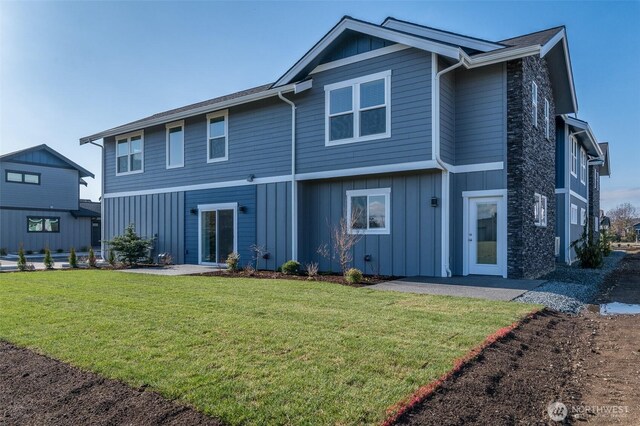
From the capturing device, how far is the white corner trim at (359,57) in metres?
10.8

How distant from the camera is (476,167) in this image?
10.8m

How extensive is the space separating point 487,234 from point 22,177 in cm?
2655

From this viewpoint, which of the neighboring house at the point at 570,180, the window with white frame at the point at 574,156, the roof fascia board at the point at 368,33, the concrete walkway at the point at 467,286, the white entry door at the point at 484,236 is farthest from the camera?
the window with white frame at the point at 574,156

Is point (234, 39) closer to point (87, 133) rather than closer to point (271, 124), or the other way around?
point (271, 124)

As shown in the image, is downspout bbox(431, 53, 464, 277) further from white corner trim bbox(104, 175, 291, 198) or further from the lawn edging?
the lawn edging

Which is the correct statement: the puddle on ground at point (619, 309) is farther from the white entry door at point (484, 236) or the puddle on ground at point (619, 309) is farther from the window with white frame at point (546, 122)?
the window with white frame at point (546, 122)

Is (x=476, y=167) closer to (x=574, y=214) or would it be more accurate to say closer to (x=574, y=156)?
(x=574, y=156)

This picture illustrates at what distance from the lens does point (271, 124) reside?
44.0 ft

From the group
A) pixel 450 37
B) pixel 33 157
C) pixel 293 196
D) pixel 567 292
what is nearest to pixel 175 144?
pixel 293 196

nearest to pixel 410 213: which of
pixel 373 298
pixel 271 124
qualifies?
pixel 373 298

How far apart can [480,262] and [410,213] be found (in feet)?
7.11

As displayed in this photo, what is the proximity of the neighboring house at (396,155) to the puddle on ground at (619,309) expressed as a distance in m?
2.61

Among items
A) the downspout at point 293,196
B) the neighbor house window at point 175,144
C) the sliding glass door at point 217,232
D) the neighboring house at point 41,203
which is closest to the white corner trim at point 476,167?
the downspout at point 293,196

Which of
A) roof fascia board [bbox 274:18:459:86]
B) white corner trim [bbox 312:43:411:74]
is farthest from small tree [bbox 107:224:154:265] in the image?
white corner trim [bbox 312:43:411:74]
